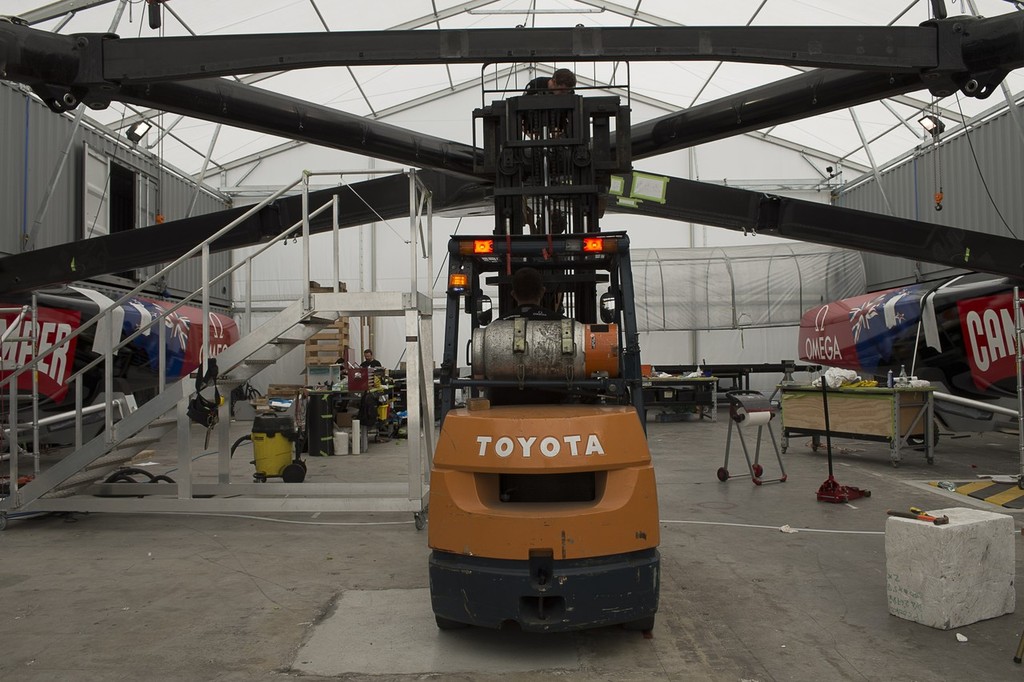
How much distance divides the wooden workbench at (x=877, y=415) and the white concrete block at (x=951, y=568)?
7151mm

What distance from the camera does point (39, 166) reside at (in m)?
15.6

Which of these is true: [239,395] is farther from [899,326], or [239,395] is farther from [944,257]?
[944,257]

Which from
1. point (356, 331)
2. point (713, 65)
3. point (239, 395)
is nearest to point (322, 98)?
point (356, 331)

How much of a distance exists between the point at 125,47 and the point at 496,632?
502 cm

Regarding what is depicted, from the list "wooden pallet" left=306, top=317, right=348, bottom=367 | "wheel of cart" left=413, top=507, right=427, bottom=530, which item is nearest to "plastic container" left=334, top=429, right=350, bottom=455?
"wheel of cart" left=413, top=507, right=427, bottom=530

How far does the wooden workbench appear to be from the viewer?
11.9 m

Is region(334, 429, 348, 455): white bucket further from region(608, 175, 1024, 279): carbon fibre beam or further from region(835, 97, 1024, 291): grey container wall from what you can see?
region(835, 97, 1024, 291): grey container wall

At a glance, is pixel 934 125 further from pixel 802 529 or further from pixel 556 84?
pixel 556 84

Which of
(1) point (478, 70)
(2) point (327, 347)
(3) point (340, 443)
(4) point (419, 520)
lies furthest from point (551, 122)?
(1) point (478, 70)

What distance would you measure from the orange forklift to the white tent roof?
922 centimetres

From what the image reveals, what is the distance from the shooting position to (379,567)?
261 inches

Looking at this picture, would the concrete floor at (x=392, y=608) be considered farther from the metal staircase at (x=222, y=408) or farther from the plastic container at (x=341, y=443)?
the plastic container at (x=341, y=443)

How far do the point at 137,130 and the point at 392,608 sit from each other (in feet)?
53.4

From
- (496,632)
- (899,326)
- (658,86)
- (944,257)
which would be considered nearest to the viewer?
(496,632)
